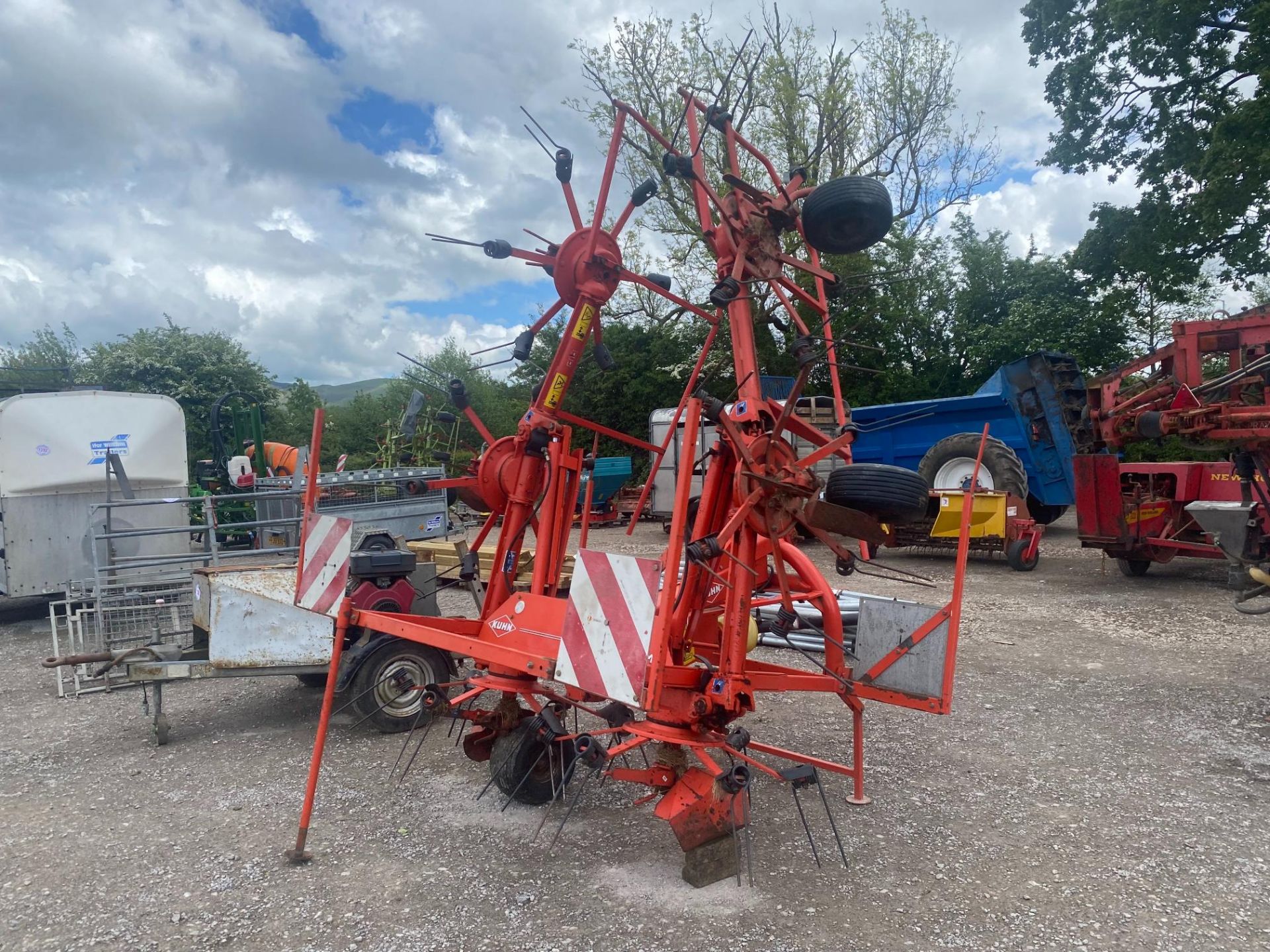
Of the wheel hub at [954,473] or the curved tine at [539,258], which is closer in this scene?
the curved tine at [539,258]

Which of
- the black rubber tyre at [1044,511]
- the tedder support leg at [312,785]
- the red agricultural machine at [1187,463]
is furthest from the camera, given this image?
the black rubber tyre at [1044,511]

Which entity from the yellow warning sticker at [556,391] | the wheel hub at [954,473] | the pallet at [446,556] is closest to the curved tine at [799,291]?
the yellow warning sticker at [556,391]

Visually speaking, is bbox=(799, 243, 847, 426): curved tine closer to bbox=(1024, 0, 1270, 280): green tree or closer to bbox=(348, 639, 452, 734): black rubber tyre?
bbox=(348, 639, 452, 734): black rubber tyre

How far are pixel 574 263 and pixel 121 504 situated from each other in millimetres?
4575

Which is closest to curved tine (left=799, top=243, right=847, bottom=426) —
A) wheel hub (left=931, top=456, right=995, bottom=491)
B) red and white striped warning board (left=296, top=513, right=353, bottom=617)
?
red and white striped warning board (left=296, top=513, right=353, bottom=617)

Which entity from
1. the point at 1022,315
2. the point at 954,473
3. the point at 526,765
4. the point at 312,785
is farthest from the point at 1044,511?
the point at 312,785

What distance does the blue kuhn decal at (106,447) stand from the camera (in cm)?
973

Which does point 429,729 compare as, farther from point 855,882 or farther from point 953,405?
point 953,405

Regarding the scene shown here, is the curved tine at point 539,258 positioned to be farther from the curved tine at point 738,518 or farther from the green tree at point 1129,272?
the green tree at point 1129,272

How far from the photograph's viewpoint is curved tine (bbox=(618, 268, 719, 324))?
179 inches

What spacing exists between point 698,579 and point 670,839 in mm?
1208

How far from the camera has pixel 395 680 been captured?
5.61 m

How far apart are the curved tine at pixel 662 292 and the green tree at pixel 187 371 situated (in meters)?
22.4

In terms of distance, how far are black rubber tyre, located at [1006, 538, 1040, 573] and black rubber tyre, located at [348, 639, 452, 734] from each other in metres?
8.33
